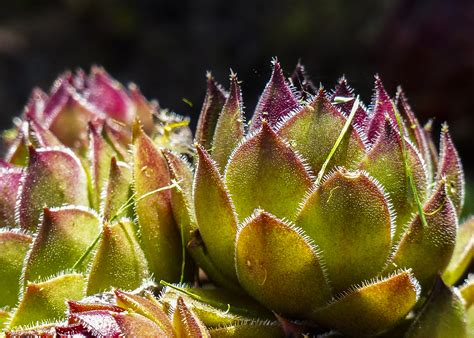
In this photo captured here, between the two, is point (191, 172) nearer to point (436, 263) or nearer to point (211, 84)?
point (211, 84)

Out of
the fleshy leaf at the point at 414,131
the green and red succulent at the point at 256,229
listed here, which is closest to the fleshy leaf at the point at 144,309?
the green and red succulent at the point at 256,229

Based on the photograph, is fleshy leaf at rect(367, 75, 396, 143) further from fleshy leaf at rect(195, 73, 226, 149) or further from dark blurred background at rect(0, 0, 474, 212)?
dark blurred background at rect(0, 0, 474, 212)

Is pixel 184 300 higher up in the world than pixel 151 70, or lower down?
higher up

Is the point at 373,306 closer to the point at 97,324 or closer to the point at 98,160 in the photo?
the point at 97,324

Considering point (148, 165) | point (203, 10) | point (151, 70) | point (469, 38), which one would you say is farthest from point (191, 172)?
point (203, 10)

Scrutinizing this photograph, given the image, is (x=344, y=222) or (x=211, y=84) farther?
(x=211, y=84)

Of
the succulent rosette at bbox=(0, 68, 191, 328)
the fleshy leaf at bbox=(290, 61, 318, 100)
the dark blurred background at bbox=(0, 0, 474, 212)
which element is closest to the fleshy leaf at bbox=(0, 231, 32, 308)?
the succulent rosette at bbox=(0, 68, 191, 328)

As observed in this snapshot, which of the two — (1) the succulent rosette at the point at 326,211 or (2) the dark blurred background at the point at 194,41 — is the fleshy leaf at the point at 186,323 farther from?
(2) the dark blurred background at the point at 194,41
